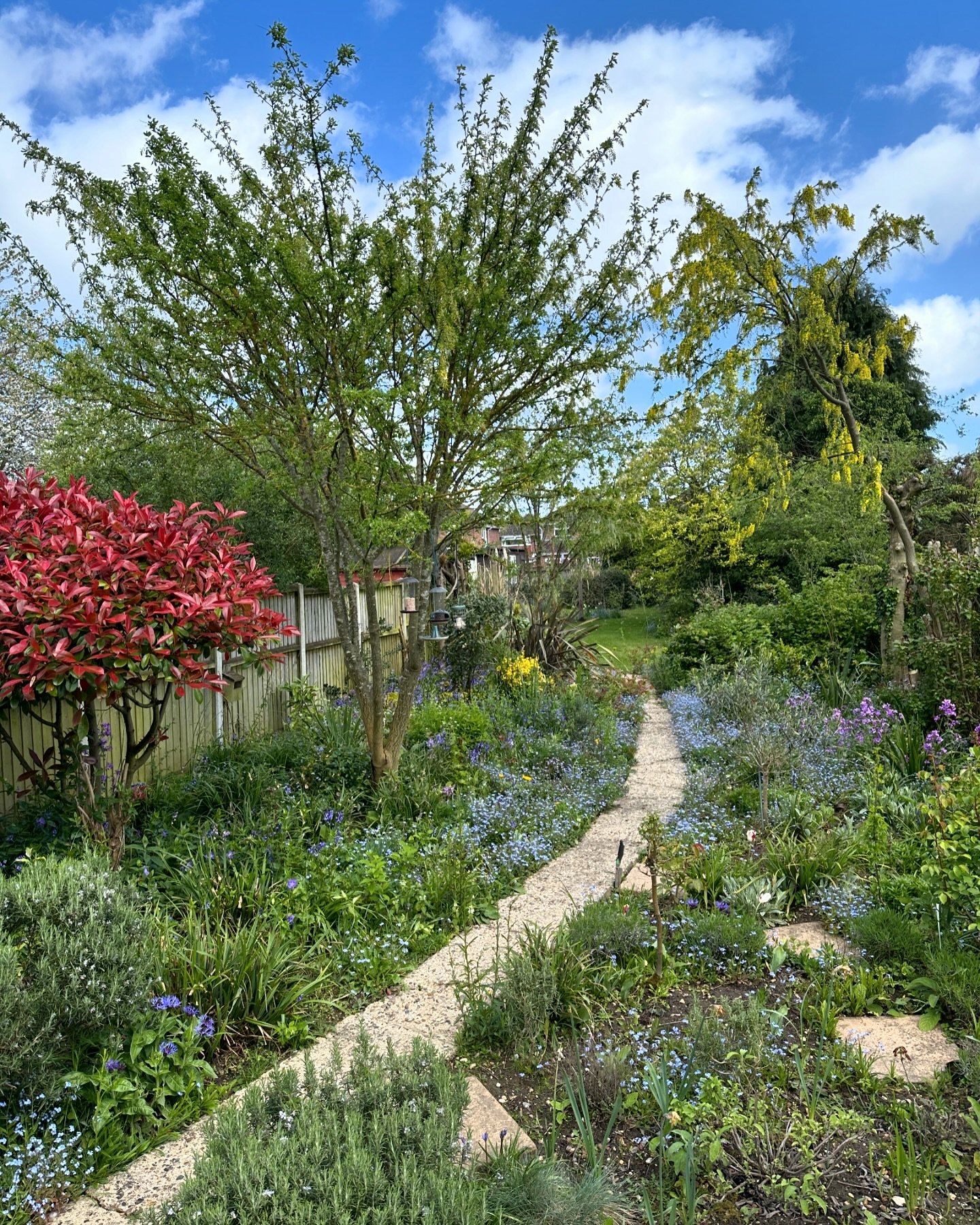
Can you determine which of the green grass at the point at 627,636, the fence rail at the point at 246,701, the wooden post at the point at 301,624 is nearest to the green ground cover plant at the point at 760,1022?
the fence rail at the point at 246,701

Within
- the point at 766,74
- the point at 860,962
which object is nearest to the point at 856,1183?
the point at 860,962

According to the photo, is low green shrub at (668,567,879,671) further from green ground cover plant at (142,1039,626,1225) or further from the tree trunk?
green ground cover plant at (142,1039,626,1225)

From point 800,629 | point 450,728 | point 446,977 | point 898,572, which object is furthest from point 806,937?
point 800,629

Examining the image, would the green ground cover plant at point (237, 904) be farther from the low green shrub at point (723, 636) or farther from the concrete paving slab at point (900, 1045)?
the low green shrub at point (723, 636)

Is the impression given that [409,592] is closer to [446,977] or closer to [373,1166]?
[446,977]

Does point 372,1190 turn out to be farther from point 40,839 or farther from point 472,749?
point 472,749

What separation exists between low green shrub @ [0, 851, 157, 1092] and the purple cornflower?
0.19ft

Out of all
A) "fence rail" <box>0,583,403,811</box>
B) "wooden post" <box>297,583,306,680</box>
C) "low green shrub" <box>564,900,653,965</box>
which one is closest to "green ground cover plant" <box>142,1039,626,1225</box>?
"low green shrub" <box>564,900,653,965</box>

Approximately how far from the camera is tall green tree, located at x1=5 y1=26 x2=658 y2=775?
4.57 metres

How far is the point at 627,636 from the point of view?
2017 cm

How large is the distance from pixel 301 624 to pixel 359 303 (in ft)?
11.9

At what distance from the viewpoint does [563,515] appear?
963 centimetres

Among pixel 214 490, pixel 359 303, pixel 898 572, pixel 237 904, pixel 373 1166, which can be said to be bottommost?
pixel 237 904

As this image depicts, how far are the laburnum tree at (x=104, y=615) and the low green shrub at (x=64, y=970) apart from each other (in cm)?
112
